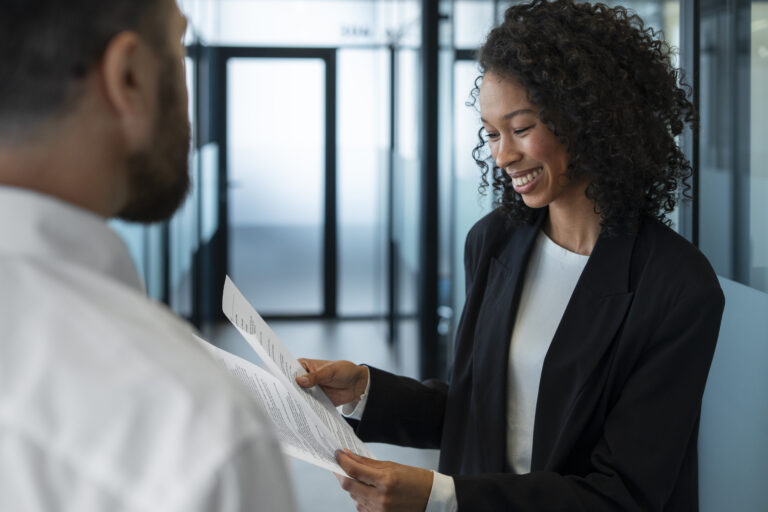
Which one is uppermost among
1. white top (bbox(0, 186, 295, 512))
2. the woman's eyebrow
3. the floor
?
the woman's eyebrow

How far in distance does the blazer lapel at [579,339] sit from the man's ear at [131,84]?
89cm

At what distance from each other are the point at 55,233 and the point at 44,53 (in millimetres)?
125

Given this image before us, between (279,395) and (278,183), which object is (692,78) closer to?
(279,395)

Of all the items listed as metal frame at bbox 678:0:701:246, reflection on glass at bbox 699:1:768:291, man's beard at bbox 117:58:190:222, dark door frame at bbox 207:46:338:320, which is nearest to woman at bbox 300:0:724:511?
reflection on glass at bbox 699:1:768:291

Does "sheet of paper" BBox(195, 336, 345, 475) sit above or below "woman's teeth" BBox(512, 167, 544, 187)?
below

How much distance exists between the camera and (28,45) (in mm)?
543

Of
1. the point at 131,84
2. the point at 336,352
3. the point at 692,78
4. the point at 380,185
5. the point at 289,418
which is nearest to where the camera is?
the point at 131,84

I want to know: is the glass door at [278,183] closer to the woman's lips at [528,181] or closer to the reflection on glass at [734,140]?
the reflection on glass at [734,140]

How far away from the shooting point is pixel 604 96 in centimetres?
135

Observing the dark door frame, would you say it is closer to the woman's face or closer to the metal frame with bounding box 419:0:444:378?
the metal frame with bounding box 419:0:444:378

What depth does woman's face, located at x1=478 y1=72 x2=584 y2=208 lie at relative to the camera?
1412 millimetres

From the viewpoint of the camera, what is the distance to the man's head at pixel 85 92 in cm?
54

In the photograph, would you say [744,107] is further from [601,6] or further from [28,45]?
[28,45]

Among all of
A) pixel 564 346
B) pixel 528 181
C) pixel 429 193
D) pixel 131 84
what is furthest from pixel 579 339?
pixel 429 193
